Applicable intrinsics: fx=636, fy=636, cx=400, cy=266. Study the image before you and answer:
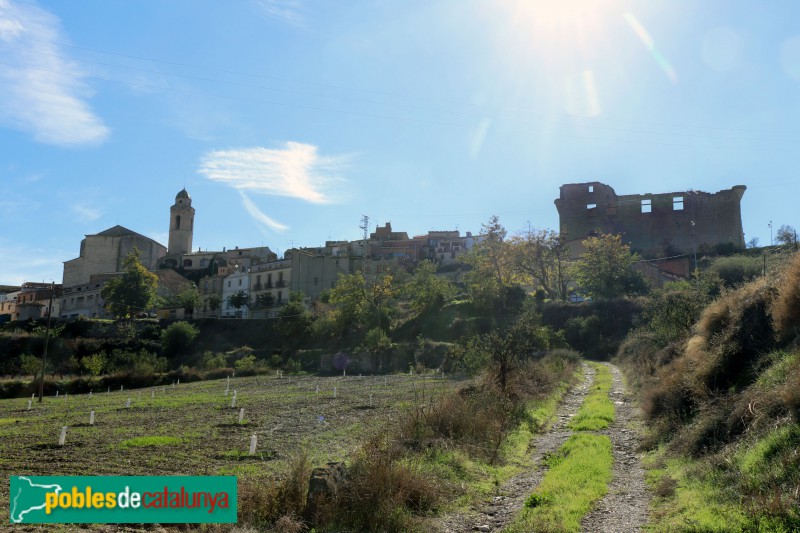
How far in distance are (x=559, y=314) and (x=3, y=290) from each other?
100238mm

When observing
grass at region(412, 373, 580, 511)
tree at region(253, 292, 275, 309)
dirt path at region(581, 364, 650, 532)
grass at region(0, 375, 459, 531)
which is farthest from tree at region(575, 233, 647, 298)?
grass at region(412, 373, 580, 511)

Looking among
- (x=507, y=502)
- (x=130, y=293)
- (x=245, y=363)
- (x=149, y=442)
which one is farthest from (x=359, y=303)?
(x=507, y=502)

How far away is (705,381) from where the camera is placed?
14.1 m

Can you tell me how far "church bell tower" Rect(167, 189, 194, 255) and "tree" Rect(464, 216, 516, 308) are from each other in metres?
67.0

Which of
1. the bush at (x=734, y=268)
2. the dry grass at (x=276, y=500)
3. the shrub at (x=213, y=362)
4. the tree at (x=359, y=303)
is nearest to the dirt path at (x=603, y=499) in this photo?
the dry grass at (x=276, y=500)

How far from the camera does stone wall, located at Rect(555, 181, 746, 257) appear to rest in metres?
85.9

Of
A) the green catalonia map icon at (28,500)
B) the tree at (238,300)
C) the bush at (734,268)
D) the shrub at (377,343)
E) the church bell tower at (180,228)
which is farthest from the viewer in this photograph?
the church bell tower at (180,228)

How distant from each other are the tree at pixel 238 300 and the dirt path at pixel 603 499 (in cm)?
7154

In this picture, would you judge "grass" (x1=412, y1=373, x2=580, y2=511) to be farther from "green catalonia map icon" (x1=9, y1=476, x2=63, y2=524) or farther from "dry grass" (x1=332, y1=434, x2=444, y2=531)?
"green catalonia map icon" (x1=9, y1=476, x2=63, y2=524)

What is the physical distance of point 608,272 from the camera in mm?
61594

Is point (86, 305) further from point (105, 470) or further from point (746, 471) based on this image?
point (746, 471)

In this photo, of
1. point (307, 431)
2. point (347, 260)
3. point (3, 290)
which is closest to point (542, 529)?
point (307, 431)

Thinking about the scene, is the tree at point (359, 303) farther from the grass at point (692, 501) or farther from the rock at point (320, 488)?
the rock at point (320, 488)

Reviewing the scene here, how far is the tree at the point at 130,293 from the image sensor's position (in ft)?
252
